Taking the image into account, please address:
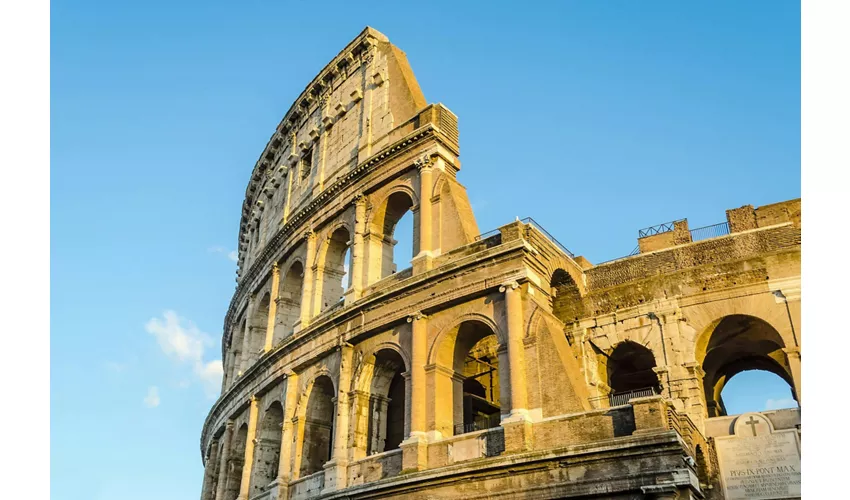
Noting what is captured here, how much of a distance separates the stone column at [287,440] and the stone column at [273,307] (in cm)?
274

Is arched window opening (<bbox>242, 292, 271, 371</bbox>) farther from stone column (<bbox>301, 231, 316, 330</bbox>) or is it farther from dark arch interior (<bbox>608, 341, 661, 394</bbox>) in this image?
dark arch interior (<bbox>608, 341, 661, 394</bbox>)

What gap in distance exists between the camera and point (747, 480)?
13.6m

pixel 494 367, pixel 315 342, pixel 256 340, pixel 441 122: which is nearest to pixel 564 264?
pixel 494 367

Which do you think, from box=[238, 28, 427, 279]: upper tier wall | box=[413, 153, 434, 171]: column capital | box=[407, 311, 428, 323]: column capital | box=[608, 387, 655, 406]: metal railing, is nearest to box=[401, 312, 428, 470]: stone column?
box=[407, 311, 428, 323]: column capital

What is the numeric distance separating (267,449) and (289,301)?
4.83 m

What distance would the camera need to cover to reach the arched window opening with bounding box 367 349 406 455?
17.3 m

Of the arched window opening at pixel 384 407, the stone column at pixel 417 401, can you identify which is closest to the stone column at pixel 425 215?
the stone column at pixel 417 401

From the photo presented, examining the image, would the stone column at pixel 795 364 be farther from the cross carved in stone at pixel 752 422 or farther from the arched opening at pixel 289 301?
the arched opening at pixel 289 301

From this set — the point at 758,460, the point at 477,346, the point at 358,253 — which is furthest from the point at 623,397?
the point at 358,253

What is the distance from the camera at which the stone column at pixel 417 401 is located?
1519 centimetres

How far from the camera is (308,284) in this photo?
21406mm

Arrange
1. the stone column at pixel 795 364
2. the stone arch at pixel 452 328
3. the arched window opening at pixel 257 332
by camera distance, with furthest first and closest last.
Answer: the arched window opening at pixel 257 332
the stone arch at pixel 452 328
the stone column at pixel 795 364

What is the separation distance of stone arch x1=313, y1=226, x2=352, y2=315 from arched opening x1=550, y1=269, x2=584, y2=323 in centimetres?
639

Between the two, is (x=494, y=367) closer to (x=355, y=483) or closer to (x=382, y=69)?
(x=355, y=483)
